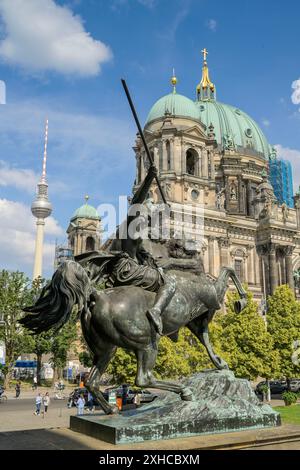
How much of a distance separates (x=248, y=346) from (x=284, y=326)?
7.86 m

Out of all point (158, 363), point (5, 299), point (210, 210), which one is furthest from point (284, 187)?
point (158, 363)

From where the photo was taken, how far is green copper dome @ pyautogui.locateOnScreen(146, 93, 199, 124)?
6612 centimetres

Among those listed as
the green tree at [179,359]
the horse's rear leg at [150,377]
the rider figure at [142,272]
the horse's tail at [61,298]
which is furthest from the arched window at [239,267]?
the horse's tail at [61,298]

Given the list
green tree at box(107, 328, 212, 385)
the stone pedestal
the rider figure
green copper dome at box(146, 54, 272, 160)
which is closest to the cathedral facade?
green copper dome at box(146, 54, 272, 160)

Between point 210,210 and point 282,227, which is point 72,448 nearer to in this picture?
point 210,210

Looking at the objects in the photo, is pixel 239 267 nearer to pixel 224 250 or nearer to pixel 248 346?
pixel 224 250

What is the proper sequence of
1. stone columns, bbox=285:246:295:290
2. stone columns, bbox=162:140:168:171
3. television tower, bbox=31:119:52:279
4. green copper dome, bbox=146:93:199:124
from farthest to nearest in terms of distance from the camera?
television tower, bbox=31:119:52:279 → stone columns, bbox=285:246:295:290 → green copper dome, bbox=146:93:199:124 → stone columns, bbox=162:140:168:171

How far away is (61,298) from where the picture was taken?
852 cm

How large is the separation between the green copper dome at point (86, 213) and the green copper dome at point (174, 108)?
3924cm

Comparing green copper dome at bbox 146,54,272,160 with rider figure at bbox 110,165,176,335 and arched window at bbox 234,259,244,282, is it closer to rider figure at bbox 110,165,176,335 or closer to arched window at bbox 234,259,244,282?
arched window at bbox 234,259,244,282

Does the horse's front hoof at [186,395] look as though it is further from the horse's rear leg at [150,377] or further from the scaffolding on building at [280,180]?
the scaffolding on building at [280,180]

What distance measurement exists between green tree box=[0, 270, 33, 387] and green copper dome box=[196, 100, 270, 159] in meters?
47.4

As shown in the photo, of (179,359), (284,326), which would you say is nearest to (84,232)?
(284,326)
